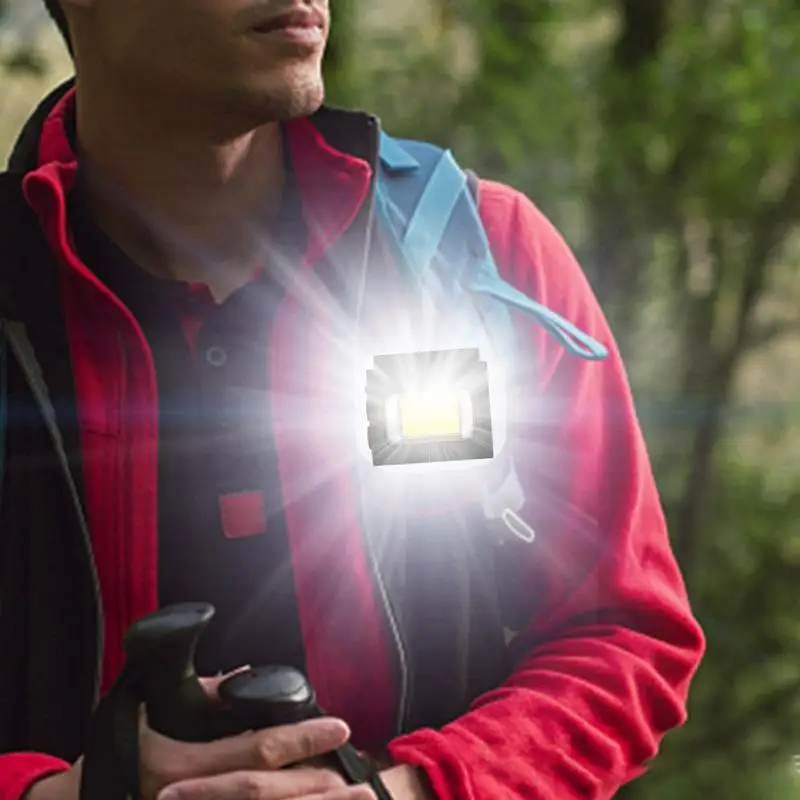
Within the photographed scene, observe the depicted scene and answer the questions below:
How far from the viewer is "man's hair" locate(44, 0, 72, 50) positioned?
102cm

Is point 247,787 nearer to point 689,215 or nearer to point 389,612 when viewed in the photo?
point 389,612

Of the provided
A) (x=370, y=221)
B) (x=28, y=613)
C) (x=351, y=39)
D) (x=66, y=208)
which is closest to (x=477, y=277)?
A: (x=370, y=221)

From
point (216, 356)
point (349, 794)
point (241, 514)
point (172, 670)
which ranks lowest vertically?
point (349, 794)

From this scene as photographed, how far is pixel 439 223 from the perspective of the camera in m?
1.00

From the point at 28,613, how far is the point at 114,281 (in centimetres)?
29

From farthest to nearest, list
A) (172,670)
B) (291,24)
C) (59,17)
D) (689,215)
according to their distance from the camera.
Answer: (689,215) → (59,17) → (291,24) → (172,670)

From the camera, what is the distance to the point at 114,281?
98cm

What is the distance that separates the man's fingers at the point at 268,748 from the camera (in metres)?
0.84

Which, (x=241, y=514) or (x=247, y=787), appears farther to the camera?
(x=241, y=514)

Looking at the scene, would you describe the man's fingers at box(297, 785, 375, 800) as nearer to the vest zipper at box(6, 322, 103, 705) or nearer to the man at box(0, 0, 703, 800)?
the man at box(0, 0, 703, 800)

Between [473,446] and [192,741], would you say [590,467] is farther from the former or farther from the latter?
[192,741]

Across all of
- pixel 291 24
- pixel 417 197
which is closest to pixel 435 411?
pixel 417 197

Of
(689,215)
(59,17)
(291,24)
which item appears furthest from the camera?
(689,215)

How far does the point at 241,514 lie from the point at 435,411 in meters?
0.20
